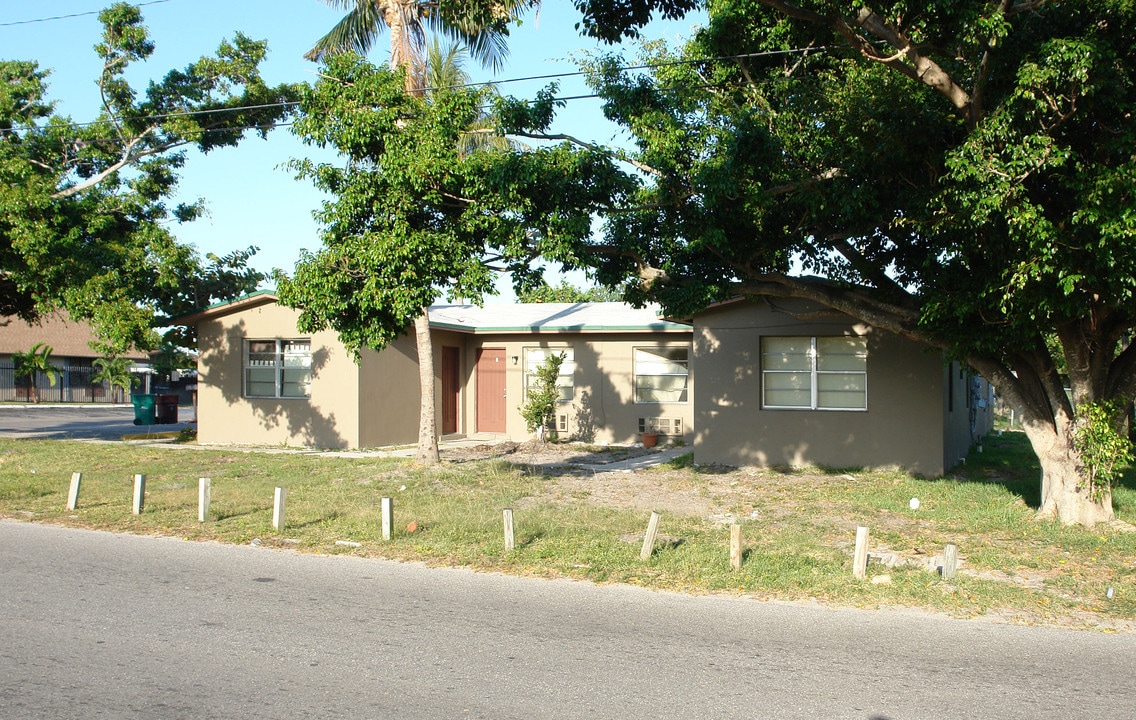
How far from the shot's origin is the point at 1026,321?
9.85 meters

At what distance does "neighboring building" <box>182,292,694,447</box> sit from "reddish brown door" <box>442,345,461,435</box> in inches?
2.2

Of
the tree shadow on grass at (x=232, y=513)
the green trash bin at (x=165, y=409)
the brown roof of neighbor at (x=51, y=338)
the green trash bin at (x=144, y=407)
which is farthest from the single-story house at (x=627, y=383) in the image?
the brown roof of neighbor at (x=51, y=338)

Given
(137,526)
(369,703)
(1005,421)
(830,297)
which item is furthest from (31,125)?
(1005,421)

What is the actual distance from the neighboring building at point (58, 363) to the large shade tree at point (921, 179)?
38.5 m

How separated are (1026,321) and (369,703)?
8036 mm

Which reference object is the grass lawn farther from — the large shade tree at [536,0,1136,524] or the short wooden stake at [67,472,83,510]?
the large shade tree at [536,0,1136,524]

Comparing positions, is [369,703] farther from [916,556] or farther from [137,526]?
[137,526]

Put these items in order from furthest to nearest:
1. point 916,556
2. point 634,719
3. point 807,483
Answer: point 807,483 < point 916,556 < point 634,719

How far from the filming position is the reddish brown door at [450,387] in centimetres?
2272

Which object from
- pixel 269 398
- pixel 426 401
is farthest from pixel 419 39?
pixel 269 398

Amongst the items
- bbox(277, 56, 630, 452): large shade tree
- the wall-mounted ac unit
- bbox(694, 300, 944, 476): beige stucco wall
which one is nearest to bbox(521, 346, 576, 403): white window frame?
the wall-mounted ac unit

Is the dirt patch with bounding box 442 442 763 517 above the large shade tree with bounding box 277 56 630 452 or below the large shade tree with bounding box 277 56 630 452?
below

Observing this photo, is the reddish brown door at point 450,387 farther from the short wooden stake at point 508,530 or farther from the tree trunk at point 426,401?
the short wooden stake at point 508,530

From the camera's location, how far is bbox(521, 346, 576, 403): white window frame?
22.0 metres
